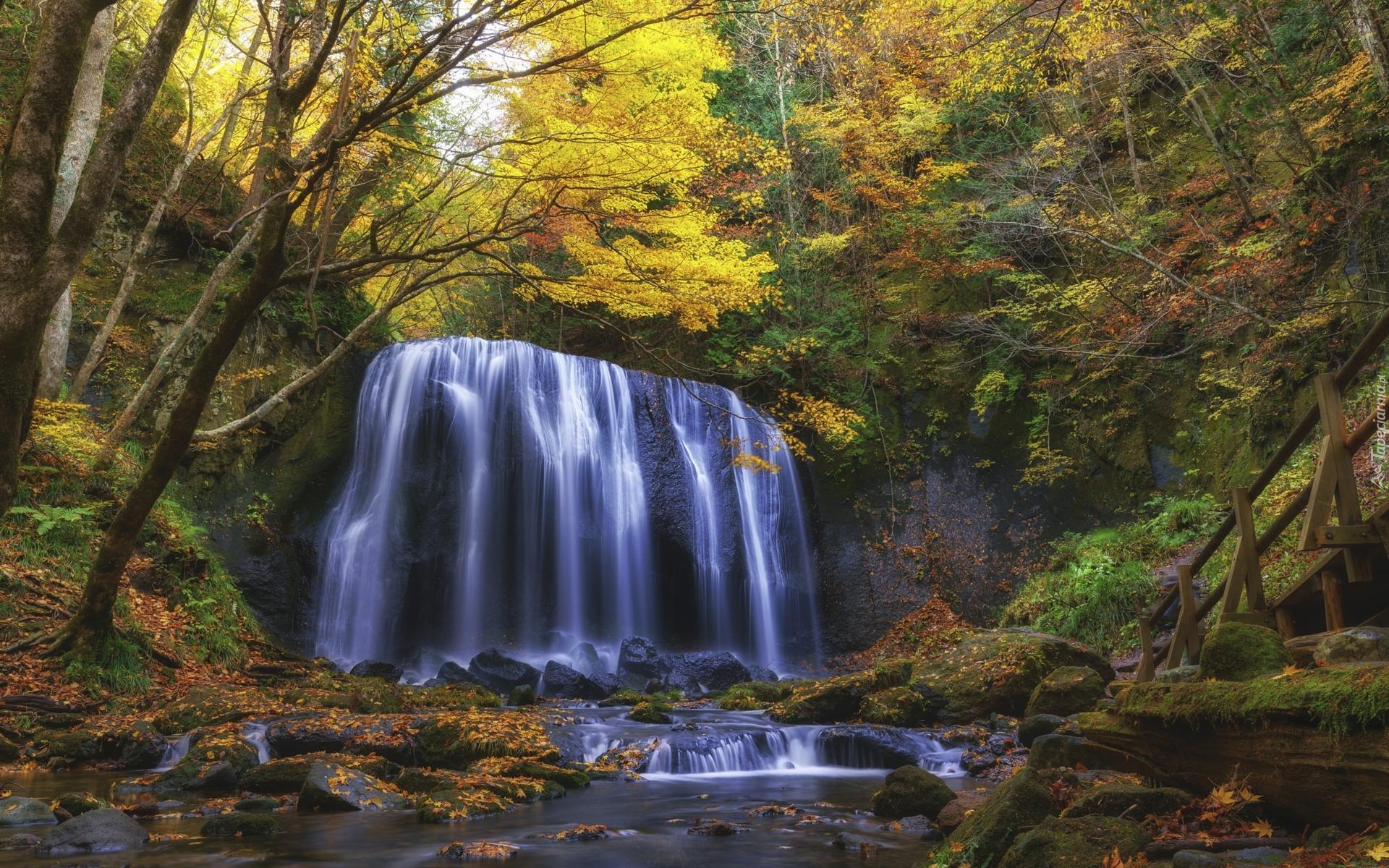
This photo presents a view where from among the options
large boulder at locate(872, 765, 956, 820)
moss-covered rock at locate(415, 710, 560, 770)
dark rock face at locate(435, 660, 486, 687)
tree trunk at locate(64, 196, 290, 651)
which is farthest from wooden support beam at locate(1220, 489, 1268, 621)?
dark rock face at locate(435, 660, 486, 687)

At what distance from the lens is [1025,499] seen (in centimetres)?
1705

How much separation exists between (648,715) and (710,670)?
14.5 ft

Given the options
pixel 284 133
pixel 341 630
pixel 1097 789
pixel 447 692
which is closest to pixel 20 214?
pixel 284 133

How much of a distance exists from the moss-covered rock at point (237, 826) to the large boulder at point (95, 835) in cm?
39

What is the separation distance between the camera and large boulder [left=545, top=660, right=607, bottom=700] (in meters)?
12.8

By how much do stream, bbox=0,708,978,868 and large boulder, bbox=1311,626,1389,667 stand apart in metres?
2.41

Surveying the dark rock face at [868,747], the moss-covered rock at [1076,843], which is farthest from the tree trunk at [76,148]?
the moss-covered rock at [1076,843]

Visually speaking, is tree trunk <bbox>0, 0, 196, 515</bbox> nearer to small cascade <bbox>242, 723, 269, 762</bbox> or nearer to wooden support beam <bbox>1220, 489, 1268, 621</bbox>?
small cascade <bbox>242, 723, 269, 762</bbox>

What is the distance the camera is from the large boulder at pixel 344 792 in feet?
20.5

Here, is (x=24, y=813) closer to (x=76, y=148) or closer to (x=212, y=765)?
A: (x=212, y=765)

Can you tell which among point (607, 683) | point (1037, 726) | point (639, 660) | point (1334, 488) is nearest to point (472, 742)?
point (1037, 726)

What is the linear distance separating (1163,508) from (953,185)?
29.0 ft

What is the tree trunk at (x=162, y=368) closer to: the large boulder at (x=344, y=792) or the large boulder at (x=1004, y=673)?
the large boulder at (x=344, y=792)

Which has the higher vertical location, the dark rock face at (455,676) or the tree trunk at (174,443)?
the tree trunk at (174,443)
